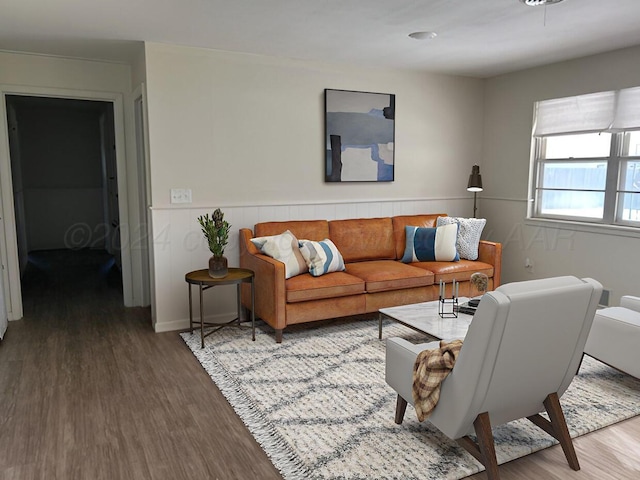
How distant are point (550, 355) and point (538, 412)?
400 mm

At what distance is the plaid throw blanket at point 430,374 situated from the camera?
2.19 metres

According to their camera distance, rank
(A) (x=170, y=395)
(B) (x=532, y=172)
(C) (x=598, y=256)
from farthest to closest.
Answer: (B) (x=532, y=172), (C) (x=598, y=256), (A) (x=170, y=395)

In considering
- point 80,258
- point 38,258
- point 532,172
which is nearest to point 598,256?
point 532,172

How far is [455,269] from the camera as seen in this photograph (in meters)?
4.64

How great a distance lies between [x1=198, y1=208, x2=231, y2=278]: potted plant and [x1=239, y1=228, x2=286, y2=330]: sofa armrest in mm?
281

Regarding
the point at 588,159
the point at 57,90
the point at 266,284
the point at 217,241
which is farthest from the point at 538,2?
the point at 57,90

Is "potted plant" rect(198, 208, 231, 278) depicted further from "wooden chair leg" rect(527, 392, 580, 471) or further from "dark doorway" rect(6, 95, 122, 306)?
"dark doorway" rect(6, 95, 122, 306)

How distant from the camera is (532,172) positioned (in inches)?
209

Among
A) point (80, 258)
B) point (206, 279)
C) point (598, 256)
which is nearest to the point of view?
point (206, 279)

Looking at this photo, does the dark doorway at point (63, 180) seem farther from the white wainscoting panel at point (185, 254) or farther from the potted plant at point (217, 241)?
the potted plant at point (217, 241)

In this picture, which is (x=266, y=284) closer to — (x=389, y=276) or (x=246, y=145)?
(x=389, y=276)

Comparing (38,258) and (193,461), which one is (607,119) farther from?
(38,258)

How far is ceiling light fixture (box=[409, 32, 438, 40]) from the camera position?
379cm

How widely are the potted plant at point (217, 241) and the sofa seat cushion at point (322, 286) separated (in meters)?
0.54
